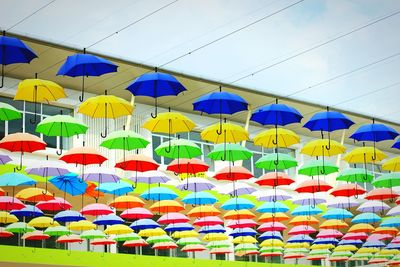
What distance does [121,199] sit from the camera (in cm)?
1770

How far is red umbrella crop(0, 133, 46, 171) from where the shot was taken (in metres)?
13.8

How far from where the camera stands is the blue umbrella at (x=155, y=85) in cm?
1280

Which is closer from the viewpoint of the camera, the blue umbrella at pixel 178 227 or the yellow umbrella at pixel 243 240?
the blue umbrella at pixel 178 227

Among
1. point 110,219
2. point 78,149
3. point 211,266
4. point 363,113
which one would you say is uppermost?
point 363,113

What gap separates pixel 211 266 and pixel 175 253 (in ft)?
26.2

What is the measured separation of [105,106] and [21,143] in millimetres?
2093

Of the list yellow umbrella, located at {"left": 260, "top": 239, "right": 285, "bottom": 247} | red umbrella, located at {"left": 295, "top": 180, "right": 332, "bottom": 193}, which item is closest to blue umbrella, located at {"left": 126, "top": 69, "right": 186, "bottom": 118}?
red umbrella, located at {"left": 295, "top": 180, "right": 332, "bottom": 193}

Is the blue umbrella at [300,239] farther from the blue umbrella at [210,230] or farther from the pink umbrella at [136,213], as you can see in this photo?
the pink umbrella at [136,213]

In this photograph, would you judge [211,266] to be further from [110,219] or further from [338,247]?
[338,247]

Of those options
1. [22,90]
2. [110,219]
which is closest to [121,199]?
[110,219]

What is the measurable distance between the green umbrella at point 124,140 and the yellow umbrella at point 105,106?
1250 millimetres

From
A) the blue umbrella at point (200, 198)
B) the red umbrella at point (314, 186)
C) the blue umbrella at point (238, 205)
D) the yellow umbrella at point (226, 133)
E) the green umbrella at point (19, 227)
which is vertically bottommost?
the green umbrella at point (19, 227)

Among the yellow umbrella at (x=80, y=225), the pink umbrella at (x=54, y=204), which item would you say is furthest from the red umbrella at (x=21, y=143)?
the yellow umbrella at (x=80, y=225)

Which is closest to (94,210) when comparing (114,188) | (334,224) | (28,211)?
(114,188)
